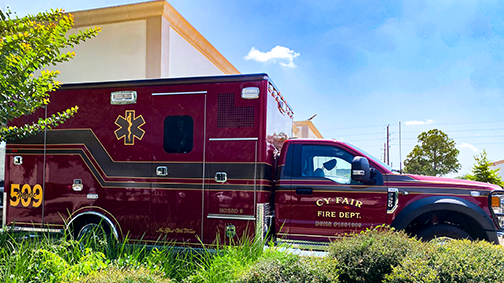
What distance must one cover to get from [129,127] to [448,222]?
4.92 metres

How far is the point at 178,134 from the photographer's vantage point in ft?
18.2

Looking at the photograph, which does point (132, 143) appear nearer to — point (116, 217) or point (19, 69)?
point (116, 217)

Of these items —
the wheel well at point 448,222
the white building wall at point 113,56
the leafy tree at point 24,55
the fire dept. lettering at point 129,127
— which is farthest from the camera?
the white building wall at point 113,56

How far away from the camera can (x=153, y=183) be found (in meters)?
5.54

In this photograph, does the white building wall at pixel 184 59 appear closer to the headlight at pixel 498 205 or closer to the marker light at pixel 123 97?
the marker light at pixel 123 97

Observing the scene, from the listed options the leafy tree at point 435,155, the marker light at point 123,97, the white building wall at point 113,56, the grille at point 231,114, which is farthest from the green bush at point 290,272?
the leafy tree at point 435,155

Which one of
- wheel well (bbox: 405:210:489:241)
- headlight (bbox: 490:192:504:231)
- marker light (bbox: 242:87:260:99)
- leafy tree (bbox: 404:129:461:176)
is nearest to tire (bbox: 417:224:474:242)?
wheel well (bbox: 405:210:489:241)

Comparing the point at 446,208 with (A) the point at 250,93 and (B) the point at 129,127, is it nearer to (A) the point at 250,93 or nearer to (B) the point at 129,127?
(A) the point at 250,93

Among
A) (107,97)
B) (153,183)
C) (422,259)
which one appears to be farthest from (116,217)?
(422,259)

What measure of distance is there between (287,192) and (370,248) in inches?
78.4

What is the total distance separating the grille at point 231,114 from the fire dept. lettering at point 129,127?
125 centimetres

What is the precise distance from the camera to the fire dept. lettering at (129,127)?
565 cm

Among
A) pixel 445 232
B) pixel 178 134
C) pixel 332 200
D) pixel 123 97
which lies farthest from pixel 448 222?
pixel 123 97

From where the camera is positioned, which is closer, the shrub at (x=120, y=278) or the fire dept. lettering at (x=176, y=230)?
the shrub at (x=120, y=278)
